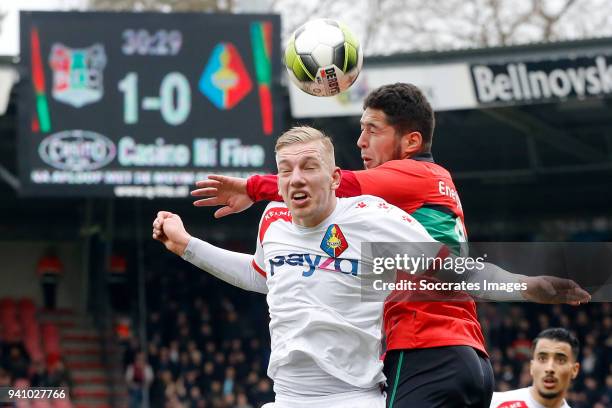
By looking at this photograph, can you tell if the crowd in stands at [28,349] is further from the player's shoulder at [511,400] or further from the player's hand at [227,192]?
the player's hand at [227,192]

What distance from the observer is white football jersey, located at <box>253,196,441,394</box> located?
15.1 feet

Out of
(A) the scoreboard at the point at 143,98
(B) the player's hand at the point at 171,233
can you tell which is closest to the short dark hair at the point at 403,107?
(B) the player's hand at the point at 171,233

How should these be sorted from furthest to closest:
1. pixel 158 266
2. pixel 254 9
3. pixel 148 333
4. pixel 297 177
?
1. pixel 158 266
2. pixel 148 333
3. pixel 254 9
4. pixel 297 177

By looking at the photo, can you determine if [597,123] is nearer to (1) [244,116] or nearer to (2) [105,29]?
(1) [244,116]

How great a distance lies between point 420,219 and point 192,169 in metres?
12.6

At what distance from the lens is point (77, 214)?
24312 mm

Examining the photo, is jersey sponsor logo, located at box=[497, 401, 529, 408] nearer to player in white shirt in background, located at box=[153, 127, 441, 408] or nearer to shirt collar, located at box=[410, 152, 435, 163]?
shirt collar, located at box=[410, 152, 435, 163]

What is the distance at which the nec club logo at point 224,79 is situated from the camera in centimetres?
1744

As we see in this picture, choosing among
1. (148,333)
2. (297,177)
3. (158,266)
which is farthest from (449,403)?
(158,266)

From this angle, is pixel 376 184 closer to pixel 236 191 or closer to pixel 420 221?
pixel 420 221

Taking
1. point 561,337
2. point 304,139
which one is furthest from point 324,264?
point 561,337

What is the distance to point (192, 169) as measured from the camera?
693 inches

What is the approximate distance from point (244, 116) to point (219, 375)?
191 inches

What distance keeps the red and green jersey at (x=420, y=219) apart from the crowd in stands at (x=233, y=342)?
13.2 m
